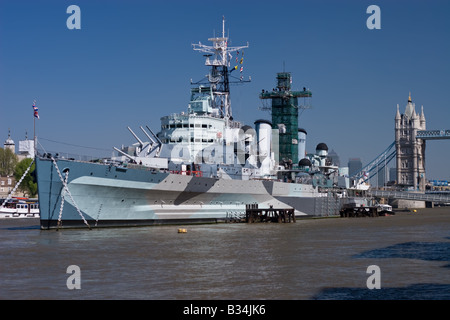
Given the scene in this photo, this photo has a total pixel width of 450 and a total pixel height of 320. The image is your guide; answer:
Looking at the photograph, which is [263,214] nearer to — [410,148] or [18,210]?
[18,210]

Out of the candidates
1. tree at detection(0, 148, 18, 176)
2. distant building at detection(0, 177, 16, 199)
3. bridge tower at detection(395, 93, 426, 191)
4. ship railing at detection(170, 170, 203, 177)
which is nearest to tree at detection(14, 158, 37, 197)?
distant building at detection(0, 177, 16, 199)

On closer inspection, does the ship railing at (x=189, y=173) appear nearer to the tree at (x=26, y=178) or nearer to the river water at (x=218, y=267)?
the river water at (x=218, y=267)

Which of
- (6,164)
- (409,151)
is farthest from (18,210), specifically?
(409,151)

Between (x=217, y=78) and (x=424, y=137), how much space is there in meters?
129

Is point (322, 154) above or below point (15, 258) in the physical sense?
above

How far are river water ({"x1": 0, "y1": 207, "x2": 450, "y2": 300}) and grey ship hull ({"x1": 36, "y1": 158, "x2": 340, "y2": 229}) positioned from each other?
2317 mm

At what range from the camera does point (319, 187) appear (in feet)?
205

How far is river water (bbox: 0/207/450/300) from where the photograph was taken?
1501cm

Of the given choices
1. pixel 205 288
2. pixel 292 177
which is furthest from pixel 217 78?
pixel 205 288

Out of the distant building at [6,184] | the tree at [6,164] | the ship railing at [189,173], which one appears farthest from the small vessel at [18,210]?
the tree at [6,164]

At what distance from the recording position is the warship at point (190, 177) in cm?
3247

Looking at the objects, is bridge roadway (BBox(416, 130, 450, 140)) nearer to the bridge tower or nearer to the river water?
the bridge tower

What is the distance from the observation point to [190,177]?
3828 centimetres
